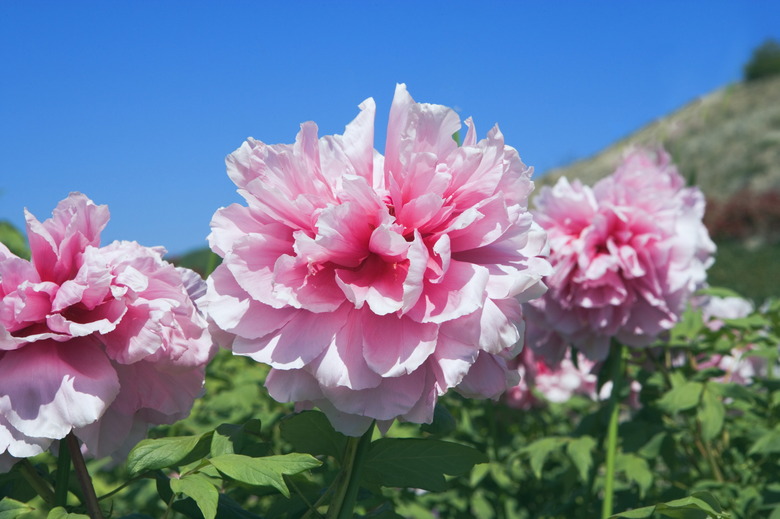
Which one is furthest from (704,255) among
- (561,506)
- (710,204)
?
(710,204)

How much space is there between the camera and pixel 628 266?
1924mm

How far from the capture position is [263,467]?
90 centimetres

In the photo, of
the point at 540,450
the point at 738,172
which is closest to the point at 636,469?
the point at 540,450

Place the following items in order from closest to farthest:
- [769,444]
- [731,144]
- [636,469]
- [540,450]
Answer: [769,444], [636,469], [540,450], [731,144]

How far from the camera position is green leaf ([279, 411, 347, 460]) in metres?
1.07

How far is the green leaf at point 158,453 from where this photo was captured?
0.95m

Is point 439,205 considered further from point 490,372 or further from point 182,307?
point 182,307

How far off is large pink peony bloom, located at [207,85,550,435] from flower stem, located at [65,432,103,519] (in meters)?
0.24

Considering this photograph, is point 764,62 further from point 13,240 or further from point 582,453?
point 13,240

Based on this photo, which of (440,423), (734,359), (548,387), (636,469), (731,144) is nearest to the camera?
(440,423)

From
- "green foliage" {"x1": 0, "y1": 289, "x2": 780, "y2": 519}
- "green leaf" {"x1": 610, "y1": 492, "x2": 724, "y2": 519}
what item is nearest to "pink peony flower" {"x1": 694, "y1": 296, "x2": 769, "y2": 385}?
"green foliage" {"x1": 0, "y1": 289, "x2": 780, "y2": 519}

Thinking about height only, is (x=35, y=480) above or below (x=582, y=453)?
below

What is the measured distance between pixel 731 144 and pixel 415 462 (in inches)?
978

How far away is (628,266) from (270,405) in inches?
46.5
